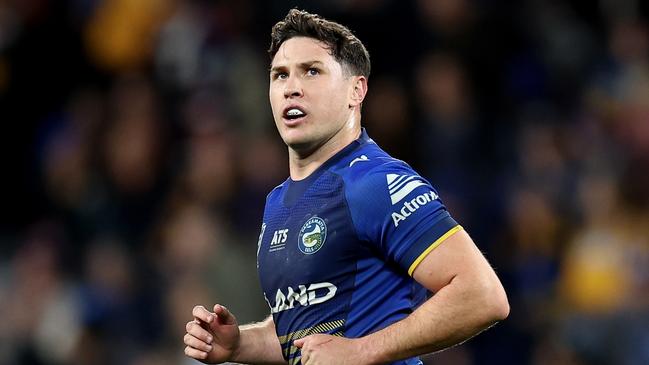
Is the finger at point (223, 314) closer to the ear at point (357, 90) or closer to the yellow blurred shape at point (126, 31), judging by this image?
the ear at point (357, 90)

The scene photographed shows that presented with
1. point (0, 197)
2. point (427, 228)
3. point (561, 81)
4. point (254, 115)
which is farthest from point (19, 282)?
point (427, 228)

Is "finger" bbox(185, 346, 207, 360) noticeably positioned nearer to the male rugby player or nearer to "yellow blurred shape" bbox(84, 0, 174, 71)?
the male rugby player

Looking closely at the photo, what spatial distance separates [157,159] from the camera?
10445 mm

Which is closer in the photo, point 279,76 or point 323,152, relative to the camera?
point 323,152

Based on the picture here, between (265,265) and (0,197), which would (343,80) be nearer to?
(265,265)

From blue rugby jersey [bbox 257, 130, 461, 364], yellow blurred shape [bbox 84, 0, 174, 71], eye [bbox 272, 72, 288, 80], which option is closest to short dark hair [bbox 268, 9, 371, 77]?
eye [bbox 272, 72, 288, 80]

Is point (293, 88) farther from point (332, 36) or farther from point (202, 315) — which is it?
point (202, 315)

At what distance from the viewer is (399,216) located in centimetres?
423

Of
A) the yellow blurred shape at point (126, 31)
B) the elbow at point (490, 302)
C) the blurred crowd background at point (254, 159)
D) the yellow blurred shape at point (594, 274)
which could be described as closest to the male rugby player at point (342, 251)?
the elbow at point (490, 302)

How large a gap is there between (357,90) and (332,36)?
0.24 metres

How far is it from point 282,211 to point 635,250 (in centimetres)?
451

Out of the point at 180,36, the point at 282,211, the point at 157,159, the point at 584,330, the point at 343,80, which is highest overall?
the point at 180,36

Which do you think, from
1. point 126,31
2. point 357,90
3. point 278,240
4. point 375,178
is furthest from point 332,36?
point 126,31

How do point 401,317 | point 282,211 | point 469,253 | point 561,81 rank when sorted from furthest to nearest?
point 561,81
point 282,211
point 401,317
point 469,253
